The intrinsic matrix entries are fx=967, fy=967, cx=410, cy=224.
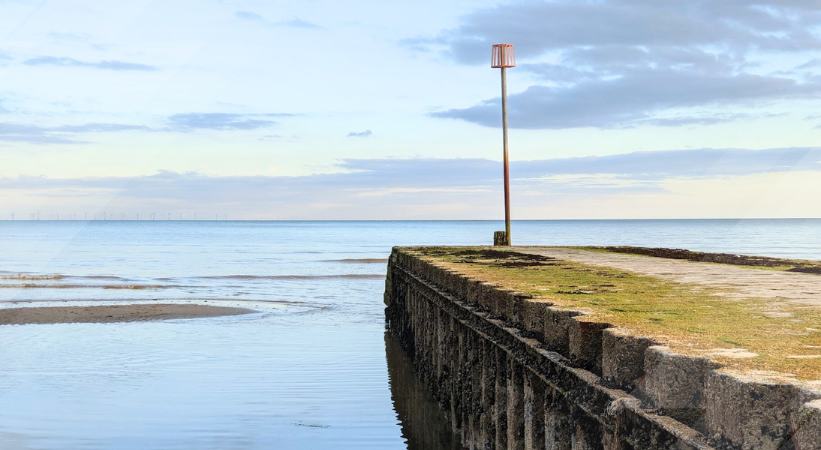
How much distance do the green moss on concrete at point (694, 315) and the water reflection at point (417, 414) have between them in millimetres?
2891

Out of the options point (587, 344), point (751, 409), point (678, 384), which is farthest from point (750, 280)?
point (751, 409)

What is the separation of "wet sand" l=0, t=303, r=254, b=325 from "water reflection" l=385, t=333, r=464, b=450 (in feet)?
50.9

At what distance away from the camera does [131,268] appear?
75.3 metres

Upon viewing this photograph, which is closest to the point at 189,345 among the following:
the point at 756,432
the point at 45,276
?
the point at 756,432

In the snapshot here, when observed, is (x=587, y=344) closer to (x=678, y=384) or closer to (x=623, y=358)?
(x=623, y=358)

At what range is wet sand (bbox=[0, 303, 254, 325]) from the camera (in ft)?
117

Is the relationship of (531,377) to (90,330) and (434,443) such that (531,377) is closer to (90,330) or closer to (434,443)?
(434,443)

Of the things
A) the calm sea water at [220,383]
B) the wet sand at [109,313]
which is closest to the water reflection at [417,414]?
the calm sea water at [220,383]

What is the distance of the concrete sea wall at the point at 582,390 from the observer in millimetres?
4898

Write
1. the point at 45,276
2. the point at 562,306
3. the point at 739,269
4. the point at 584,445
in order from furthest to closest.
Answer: the point at 45,276, the point at 739,269, the point at 562,306, the point at 584,445

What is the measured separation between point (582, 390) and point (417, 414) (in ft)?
36.0

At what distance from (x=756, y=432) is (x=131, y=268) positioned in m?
74.3

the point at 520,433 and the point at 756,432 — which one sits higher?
the point at 756,432

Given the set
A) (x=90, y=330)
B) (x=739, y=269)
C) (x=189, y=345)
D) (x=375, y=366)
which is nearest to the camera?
(x=739, y=269)
